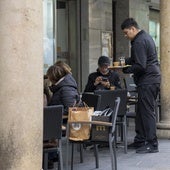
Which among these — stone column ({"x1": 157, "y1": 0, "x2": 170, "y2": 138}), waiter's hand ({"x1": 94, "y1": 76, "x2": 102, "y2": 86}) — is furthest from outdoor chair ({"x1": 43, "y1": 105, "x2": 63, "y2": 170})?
stone column ({"x1": 157, "y1": 0, "x2": 170, "y2": 138})

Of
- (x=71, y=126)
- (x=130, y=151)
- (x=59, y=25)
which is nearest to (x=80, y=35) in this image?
(x=59, y=25)

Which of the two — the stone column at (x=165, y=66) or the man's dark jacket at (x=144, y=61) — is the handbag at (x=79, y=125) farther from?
the stone column at (x=165, y=66)

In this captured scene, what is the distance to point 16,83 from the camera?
4.59m

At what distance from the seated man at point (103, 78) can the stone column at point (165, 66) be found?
1.03 m

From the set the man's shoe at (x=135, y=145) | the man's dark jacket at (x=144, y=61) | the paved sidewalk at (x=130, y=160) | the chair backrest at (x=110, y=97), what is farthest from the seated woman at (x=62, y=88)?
the man's shoe at (x=135, y=145)

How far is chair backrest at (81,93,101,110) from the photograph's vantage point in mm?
6641

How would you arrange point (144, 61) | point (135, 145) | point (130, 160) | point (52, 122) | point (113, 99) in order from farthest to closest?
point (135, 145), point (144, 61), point (113, 99), point (130, 160), point (52, 122)

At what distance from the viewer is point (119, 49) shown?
48.6 ft

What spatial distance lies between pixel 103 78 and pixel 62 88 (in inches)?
84.1

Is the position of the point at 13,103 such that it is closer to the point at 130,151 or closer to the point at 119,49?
the point at 130,151

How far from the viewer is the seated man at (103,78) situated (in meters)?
8.30

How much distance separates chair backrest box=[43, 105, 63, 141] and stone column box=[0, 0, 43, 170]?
21.6 inches

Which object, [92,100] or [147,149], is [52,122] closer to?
[92,100]

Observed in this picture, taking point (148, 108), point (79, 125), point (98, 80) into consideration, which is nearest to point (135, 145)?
point (148, 108)
